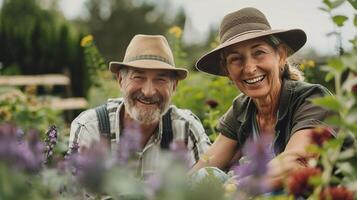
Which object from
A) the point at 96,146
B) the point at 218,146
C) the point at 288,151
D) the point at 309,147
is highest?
the point at 96,146

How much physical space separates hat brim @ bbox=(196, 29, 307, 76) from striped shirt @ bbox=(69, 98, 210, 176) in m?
0.42

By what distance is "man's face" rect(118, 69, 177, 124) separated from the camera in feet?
12.0

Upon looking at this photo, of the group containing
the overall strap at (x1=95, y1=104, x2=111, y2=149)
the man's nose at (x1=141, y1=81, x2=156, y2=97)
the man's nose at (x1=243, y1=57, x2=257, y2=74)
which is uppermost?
the man's nose at (x1=243, y1=57, x2=257, y2=74)

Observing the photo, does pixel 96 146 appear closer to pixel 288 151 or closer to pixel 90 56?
pixel 288 151

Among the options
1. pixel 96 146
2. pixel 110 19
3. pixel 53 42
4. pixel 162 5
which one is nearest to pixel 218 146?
pixel 96 146

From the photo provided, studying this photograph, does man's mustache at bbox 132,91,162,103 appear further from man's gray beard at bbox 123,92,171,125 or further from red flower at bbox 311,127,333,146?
red flower at bbox 311,127,333,146

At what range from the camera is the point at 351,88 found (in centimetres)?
147

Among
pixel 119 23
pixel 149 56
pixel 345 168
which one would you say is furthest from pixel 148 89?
pixel 119 23

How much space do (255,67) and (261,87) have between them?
0.10m

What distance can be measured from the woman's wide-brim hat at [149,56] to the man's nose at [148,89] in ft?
0.33

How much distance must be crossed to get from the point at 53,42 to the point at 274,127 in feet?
38.2

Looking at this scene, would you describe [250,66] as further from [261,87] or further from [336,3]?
[336,3]

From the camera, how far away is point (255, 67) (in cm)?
313

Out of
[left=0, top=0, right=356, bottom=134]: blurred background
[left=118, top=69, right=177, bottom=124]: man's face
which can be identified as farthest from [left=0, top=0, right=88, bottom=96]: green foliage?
[left=118, top=69, right=177, bottom=124]: man's face
